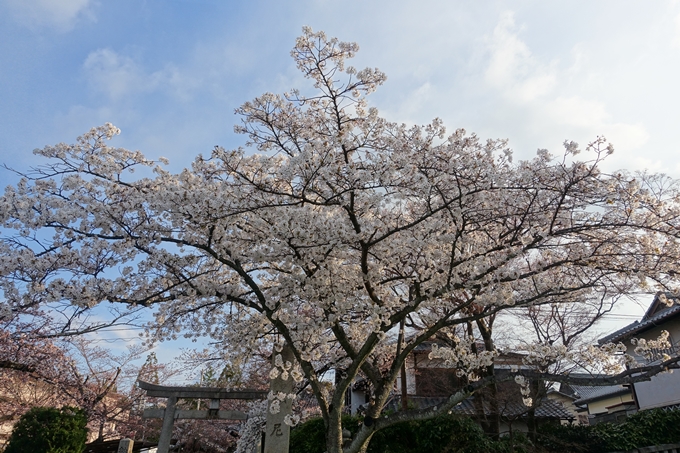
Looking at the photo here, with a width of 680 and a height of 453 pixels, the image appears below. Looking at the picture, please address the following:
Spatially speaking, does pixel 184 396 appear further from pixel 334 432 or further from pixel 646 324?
pixel 646 324

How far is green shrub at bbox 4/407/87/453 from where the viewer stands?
7.88 meters

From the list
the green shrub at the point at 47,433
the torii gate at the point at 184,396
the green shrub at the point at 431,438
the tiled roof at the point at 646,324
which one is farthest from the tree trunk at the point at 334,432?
the tiled roof at the point at 646,324

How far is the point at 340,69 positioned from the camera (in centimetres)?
544

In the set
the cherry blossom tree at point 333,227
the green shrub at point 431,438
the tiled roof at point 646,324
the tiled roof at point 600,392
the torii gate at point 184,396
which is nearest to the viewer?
the cherry blossom tree at point 333,227

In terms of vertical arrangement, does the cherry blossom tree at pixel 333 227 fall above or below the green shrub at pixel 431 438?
above

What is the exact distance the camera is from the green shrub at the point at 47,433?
7875mm

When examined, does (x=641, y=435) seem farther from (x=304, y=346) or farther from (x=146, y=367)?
(x=146, y=367)

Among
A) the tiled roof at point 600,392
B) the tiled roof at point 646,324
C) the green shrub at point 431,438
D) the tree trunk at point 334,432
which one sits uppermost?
the tiled roof at point 646,324

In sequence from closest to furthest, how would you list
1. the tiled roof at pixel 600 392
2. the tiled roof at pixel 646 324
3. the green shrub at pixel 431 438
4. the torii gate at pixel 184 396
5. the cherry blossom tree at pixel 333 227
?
the cherry blossom tree at pixel 333 227 < the green shrub at pixel 431 438 < the torii gate at pixel 184 396 < the tiled roof at pixel 646 324 < the tiled roof at pixel 600 392

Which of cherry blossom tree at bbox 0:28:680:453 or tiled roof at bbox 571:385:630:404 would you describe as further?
tiled roof at bbox 571:385:630:404

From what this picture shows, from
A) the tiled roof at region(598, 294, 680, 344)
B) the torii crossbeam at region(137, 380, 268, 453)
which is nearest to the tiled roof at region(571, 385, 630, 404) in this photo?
the tiled roof at region(598, 294, 680, 344)

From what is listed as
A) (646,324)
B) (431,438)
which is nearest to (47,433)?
(431,438)

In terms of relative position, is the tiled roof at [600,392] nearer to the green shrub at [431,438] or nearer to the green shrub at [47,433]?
the green shrub at [431,438]

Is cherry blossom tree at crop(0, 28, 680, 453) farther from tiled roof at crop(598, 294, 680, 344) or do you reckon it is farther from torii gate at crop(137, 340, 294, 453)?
tiled roof at crop(598, 294, 680, 344)
